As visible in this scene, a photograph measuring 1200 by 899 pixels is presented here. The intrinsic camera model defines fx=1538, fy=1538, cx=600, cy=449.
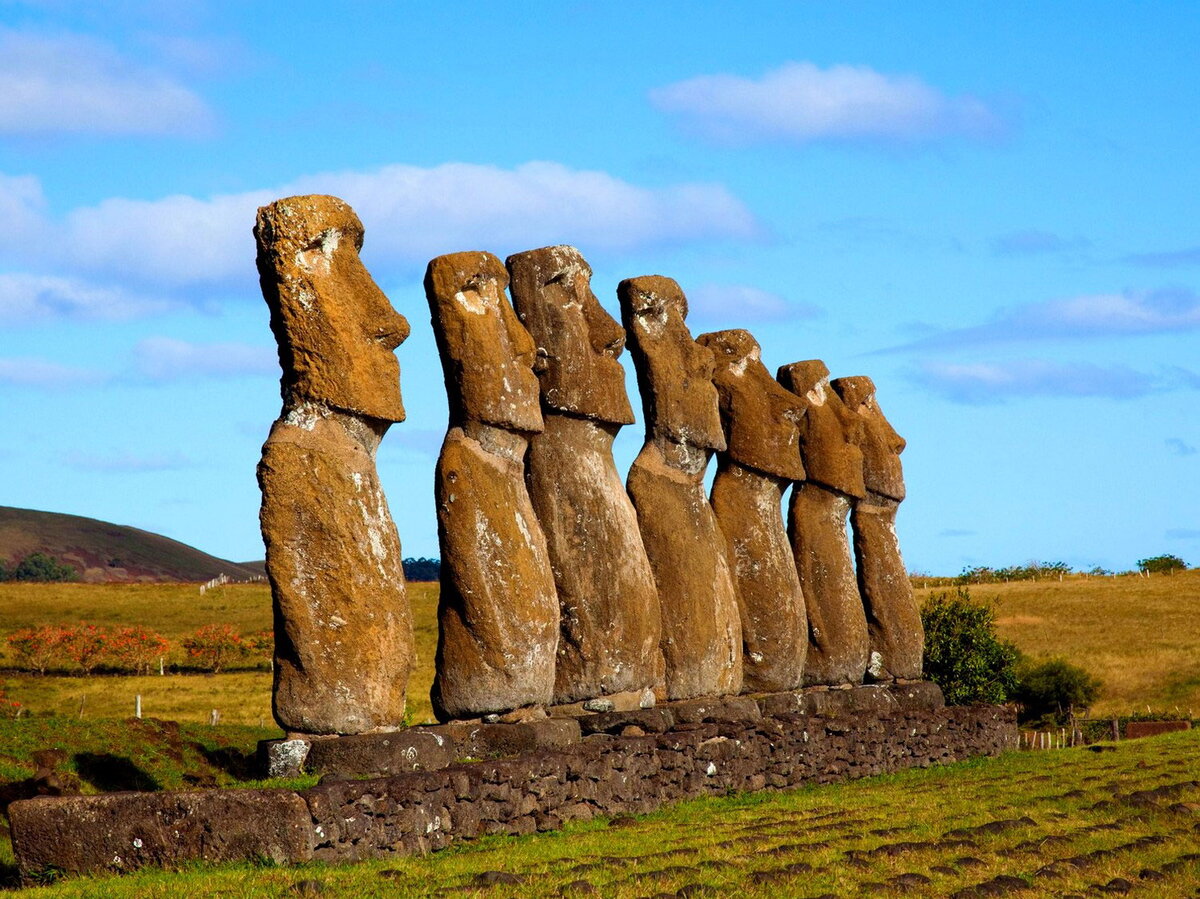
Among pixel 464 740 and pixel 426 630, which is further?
pixel 426 630

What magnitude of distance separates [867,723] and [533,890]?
10.3m

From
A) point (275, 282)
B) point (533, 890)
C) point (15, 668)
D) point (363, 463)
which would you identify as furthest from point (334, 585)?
point (15, 668)

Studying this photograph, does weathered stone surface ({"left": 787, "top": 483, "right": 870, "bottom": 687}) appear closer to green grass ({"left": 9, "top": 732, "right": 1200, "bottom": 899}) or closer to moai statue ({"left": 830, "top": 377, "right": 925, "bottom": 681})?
moai statue ({"left": 830, "top": 377, "right": 925, "bottom": 681})

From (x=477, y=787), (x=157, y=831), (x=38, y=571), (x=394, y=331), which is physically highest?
(x=38, y=571)

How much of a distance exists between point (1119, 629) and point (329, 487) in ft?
144

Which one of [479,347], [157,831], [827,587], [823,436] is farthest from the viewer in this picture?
[823,436]

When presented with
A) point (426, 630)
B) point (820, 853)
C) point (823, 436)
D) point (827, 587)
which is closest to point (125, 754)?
point (827, 587)

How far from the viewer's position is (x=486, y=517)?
539 inches

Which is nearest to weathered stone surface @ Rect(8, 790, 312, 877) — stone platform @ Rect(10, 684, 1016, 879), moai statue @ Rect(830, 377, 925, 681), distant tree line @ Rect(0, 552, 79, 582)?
stone platform @ Rect(10, 684, 1016, 879)

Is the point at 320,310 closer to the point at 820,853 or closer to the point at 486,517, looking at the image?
the point at 486,517

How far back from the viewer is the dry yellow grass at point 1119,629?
1660 inches

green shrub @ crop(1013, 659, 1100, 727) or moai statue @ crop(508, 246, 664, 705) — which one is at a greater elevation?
moai statue @ crop(508, 246, 664, 705)

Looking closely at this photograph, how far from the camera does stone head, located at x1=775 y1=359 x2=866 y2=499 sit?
68.0 feet

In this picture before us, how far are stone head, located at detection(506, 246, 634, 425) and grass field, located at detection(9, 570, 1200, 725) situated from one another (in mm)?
11840
